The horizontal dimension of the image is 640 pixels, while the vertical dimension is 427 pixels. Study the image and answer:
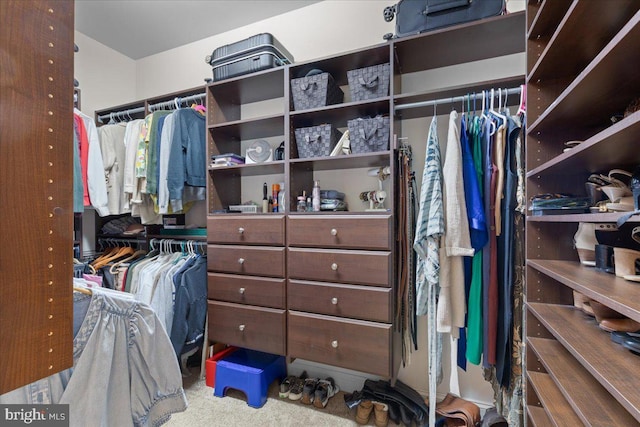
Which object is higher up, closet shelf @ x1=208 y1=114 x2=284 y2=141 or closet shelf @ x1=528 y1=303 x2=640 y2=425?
closet shelf @ x1=208 y1=114 x2=284 y2=141

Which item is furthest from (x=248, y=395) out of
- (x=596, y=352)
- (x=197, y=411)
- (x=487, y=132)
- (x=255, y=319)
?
(x=487, y=132)

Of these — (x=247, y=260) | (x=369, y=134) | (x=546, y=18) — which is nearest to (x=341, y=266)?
(x=247, y=260)

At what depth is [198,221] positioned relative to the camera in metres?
2.43

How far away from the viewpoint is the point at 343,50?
1944 millimetres

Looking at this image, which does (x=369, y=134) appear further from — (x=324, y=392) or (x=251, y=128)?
(x=324, y=392)

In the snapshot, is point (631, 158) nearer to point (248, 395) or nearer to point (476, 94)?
point (476, 94)

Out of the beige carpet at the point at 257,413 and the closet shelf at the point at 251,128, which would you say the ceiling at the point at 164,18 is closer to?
the closet shelf at the point at 251,128

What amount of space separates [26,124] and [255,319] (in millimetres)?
1502

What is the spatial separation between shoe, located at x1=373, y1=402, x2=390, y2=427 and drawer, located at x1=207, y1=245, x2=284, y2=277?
0.93 metres

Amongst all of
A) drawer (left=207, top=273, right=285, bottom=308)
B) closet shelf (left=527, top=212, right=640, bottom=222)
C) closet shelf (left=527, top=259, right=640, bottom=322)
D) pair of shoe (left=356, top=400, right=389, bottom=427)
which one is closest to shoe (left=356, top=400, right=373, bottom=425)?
pair of shoe (left=356, top=400, right=389, bottom=427)

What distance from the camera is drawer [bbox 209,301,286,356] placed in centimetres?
168

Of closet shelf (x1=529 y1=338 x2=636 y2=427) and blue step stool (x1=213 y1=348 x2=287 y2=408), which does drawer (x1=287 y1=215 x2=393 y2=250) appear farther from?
blue step stool (x1=213 y1=348 x2=287 y2=408)

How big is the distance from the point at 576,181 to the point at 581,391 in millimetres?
723

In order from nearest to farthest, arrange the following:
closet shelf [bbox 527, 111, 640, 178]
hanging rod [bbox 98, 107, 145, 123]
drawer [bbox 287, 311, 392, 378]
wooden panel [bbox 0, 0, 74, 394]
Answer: wooden panel [bbox 0, 0, 74, 394] → closet shelf [bbox 527, 111, 640, 178] → drawer [bbox 287, 311, 392, 378] → hanging rod [bbox 98, 107, 145, 123]
